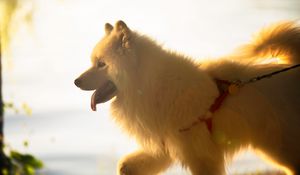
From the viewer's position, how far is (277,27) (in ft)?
17.4

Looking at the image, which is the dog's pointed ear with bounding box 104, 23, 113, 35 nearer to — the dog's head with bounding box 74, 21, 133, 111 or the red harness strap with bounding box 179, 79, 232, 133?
the dog's head with bounding box 74, 21, 133, 111

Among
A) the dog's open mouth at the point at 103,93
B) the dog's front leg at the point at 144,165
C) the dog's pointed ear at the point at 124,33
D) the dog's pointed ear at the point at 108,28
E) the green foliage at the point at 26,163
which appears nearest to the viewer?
the green foliage at the point at 26,163

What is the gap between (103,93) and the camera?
5098 mm

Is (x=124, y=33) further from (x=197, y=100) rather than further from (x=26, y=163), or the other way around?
(x=26, y=163)

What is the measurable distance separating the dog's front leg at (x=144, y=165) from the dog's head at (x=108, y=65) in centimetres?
79

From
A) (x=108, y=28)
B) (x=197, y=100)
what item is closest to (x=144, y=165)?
(x=197, y=100)

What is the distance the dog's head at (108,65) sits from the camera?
4.92 metres

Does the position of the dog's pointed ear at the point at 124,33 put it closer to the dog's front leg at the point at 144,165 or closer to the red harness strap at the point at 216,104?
the red harness strap at the point at 216,104

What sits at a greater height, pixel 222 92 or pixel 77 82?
pixel 77 82

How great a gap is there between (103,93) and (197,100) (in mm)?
1108

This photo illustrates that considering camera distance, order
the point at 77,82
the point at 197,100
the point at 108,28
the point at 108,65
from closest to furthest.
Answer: the point at 197,100
the point at 108,65
the point at 77,82
the point at 108,28

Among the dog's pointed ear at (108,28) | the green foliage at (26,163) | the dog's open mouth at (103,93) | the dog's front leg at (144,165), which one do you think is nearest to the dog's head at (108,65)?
the dog's open mouth at (103,93)

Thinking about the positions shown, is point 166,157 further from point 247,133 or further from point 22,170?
point 22,170

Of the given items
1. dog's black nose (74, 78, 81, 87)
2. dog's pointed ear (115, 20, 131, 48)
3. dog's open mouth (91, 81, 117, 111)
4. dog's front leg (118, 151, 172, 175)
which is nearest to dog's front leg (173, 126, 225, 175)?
dog's front leg (118, 151, 172, 175)
